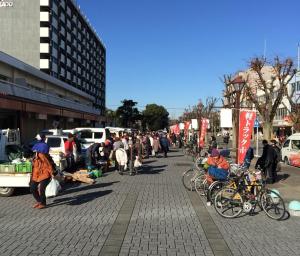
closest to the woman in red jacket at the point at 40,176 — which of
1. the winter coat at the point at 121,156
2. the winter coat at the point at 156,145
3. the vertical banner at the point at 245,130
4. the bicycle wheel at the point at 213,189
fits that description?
the bicycle wheel at the point at 213,189

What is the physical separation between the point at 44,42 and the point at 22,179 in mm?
66727

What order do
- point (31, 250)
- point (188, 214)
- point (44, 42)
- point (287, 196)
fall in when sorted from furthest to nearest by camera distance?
point (44, 42) < point (287, 196) < point (188, 214) < point (31, 250)

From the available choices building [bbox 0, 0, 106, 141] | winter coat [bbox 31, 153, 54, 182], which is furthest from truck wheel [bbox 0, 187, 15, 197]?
building [bbox 0, 0, 106, 141]

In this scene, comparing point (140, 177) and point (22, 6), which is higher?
point (22, 6)

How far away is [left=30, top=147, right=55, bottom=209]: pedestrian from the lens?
33.9 feet

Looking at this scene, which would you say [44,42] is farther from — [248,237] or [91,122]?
[248,237]

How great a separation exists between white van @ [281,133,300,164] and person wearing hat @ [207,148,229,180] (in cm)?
1355

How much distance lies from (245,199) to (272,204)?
0.56 metres

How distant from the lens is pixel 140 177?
17688mm

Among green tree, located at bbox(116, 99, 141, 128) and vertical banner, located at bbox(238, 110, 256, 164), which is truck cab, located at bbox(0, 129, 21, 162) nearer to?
vertical banner, located at bbox(238, 110, 256, 164)

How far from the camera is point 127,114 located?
331ft

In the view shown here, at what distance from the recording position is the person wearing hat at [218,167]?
457 inches

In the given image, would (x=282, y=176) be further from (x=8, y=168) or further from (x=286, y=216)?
(x=8, y=168)

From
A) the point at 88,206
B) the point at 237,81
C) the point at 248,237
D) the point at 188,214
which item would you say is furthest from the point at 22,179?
the point at 237,81
